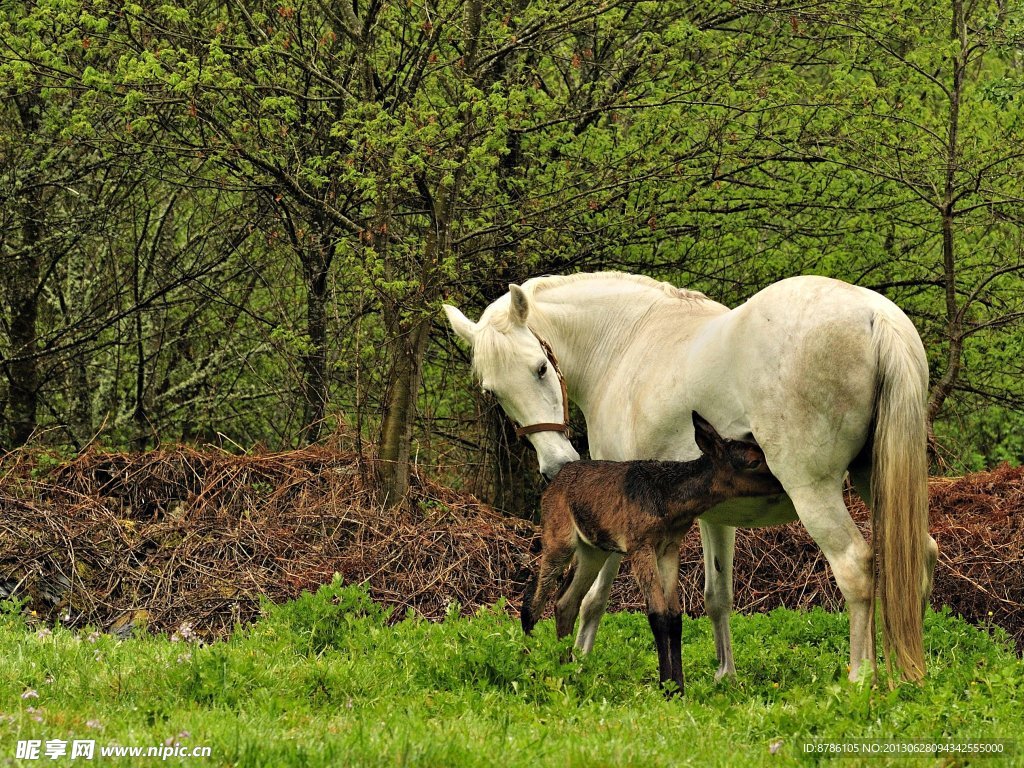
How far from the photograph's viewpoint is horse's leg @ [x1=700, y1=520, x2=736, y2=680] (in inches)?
255

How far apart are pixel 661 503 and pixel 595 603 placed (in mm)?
1101

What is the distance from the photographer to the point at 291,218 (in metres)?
11.3

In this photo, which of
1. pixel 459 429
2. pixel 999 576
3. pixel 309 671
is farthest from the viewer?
pixel 459 429

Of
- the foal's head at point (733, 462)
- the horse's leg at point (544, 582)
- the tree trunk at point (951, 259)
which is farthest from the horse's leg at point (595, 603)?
the tree trunk at point (951, 259)

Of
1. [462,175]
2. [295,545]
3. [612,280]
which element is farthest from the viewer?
[462,175]

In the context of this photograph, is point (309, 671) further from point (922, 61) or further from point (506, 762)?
point (922, 61)

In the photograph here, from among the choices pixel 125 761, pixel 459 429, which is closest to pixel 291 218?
pixel 459 429

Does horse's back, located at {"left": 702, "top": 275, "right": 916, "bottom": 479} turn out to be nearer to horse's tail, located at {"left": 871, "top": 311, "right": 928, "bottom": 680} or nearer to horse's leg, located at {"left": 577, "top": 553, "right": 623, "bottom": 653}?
horse's tail, located at {"left": 871, "top": 311, "right": 928, "bottom": 680}

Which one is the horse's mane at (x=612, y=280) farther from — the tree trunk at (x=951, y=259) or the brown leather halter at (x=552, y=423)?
the tree trunk at (x=951, y=259)

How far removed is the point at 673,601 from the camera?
216 inches

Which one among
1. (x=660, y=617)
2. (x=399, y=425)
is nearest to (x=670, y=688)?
(x=660, y=617)

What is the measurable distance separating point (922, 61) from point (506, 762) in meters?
9.22

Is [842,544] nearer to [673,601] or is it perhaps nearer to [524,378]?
[673,601]

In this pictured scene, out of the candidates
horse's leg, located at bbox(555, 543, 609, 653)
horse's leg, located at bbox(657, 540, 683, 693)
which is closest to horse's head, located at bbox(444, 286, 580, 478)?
horse's leg, located at bbox(555, 543, 609, 653)
